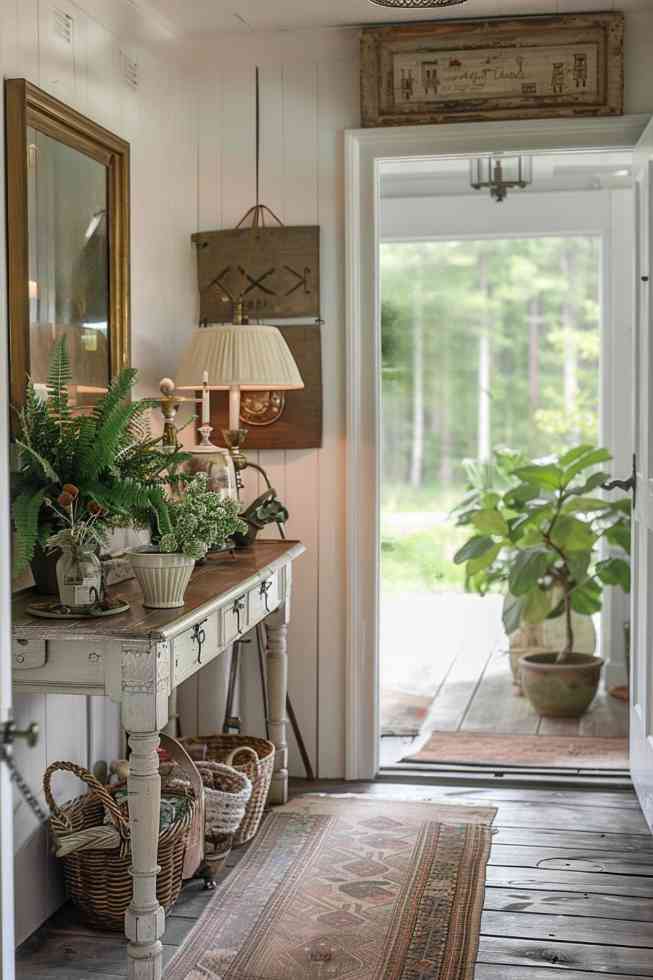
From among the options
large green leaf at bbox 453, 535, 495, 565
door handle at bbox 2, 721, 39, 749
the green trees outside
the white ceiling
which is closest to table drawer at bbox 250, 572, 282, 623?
door handle at bbox 2, 721, 39, 749

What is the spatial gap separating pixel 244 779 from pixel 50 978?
30.9 inches

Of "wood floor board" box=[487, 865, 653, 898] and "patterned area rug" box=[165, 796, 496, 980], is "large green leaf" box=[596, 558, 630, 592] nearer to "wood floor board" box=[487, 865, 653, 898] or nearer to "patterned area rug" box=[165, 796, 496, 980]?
"patterned area rug" box=[165, 796, 496, 980]

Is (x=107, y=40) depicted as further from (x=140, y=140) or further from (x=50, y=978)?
(x=50, y=978)

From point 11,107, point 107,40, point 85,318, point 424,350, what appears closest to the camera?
point 11,107

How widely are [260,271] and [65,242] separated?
3.66ft

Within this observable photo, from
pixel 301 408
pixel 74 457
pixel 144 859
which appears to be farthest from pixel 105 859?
pixel 301 408

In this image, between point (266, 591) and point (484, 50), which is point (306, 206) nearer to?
point (484, 50)

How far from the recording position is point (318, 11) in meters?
3.72

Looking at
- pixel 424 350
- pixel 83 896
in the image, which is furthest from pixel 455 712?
pixel 424 350

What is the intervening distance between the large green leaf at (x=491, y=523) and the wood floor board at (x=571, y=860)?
201 centimetres

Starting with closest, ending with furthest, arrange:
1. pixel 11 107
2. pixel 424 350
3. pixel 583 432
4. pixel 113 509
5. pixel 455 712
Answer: pixel 113 509, pixel 11 107, pixel 455 712, pixel 583 432, pixel 424 350

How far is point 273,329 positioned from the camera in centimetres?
366

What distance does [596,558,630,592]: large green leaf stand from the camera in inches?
197

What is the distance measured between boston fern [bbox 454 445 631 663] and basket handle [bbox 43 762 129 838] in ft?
8.28
